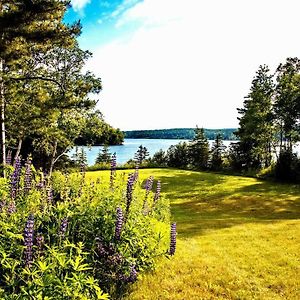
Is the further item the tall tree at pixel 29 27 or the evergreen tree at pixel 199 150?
the evergreen tree at pixel 199 150

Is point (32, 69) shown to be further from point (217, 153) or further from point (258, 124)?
point (217, 153)

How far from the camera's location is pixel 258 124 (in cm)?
2752

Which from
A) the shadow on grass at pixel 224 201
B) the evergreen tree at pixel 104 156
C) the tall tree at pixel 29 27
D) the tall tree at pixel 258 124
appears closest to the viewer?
the tall tree at pixel 29 27

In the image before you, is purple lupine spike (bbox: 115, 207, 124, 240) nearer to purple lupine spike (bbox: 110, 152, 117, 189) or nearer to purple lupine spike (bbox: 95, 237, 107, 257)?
purple lupine spike (bbox: 95, 237, 107, 257)

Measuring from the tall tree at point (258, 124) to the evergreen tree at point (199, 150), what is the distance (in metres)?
4.32

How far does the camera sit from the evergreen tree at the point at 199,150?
3547 cm

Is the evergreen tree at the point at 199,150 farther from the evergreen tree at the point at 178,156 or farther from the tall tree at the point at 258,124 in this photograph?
the tall tree at the point at 258,124

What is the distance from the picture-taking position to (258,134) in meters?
28.3

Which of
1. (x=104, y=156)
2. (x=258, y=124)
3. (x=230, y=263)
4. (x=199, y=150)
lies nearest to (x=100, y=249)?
(x=230, y=263)

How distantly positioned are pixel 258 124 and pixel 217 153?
771 centimetres

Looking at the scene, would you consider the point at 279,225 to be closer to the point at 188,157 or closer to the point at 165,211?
the point at 165,211

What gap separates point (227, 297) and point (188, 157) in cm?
3191

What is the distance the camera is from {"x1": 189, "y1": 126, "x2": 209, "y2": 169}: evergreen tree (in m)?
35.5

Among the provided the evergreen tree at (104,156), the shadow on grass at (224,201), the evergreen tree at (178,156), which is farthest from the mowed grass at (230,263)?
the evergreen tree at (104,156)
